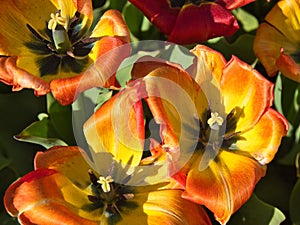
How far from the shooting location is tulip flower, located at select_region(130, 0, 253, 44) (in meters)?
1.55

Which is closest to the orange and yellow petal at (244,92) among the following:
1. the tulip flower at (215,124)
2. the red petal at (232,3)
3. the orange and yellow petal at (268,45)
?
the tulip flower at (215,124)

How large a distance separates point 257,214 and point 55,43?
58cm

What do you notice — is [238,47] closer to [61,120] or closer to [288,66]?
[288,66]

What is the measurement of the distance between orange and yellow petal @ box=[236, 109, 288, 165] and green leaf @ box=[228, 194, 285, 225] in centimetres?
14

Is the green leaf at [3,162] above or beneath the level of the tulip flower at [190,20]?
beneath

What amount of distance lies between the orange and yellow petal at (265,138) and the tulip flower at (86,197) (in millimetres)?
199

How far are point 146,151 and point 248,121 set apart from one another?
0.22 metres

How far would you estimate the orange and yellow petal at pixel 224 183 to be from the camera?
1324mm

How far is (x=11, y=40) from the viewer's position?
1.58 metres

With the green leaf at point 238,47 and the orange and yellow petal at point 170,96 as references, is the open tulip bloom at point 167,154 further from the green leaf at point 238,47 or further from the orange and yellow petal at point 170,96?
the green leaf at point 238,47

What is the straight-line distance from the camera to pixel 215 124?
60.0 inches

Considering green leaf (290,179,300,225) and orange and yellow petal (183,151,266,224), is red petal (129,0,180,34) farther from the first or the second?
green leaf (290,179,300,225)

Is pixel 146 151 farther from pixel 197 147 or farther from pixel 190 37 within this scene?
pixel 190 37

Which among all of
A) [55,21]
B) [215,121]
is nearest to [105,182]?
[215,121]
